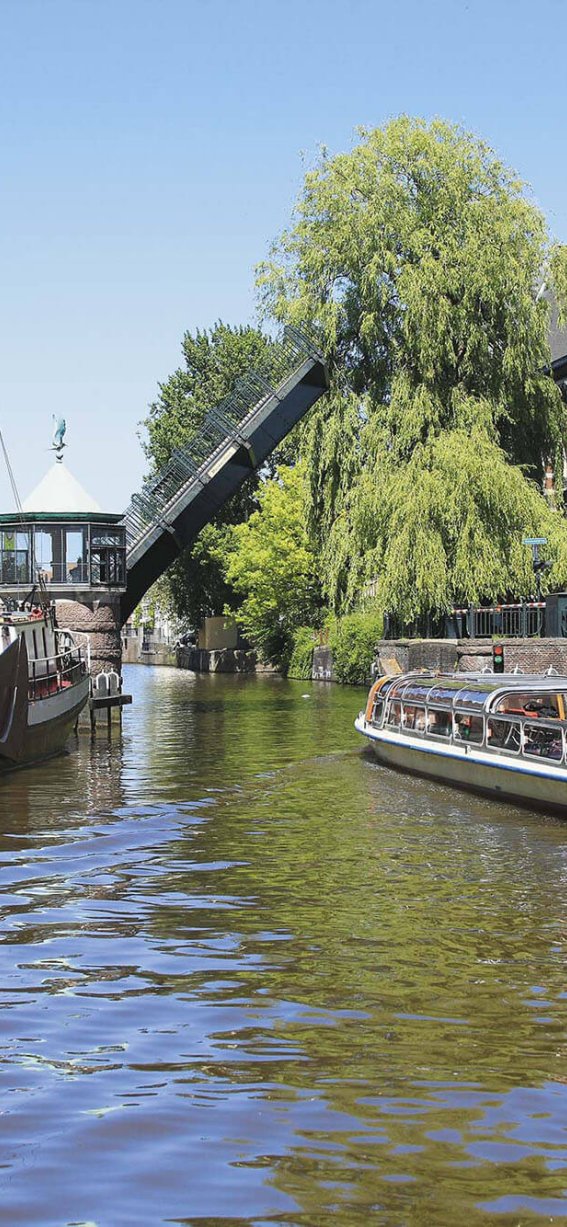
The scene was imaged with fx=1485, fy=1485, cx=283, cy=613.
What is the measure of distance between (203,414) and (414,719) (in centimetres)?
5526

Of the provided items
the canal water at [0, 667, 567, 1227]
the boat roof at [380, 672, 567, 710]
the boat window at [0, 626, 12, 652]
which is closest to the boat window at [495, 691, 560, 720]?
the boat roof at [380, 672, 567, 710]

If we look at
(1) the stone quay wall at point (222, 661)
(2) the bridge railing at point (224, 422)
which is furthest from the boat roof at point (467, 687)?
(1) the stone quay wall at point (222, 661)

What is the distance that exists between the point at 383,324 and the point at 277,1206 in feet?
112

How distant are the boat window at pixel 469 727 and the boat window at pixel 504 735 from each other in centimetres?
26

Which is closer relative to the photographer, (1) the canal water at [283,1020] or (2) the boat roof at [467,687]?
(1) the canal water at [283,1020]

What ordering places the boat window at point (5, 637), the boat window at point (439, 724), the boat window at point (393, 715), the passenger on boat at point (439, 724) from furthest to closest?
1. the boat window at point (5, 637)
2. the boat window at point (393, 715)
3. the passenger on boat at point (439, 724)
4. the boat window at point (439, 724)

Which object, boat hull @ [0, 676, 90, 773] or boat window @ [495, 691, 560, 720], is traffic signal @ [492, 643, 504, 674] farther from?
boat hull @ [0, 676, 90, 773]

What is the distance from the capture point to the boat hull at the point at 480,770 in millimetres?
18516

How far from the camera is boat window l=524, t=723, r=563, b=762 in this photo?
18.9 m

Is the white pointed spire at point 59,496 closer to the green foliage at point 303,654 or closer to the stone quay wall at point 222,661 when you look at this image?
the green foliage at point 303,654

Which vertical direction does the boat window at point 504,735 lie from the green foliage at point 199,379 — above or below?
below

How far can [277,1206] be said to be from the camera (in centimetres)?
610

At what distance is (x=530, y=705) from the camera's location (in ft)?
71.3

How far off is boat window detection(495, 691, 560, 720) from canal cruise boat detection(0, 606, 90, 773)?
851cm
